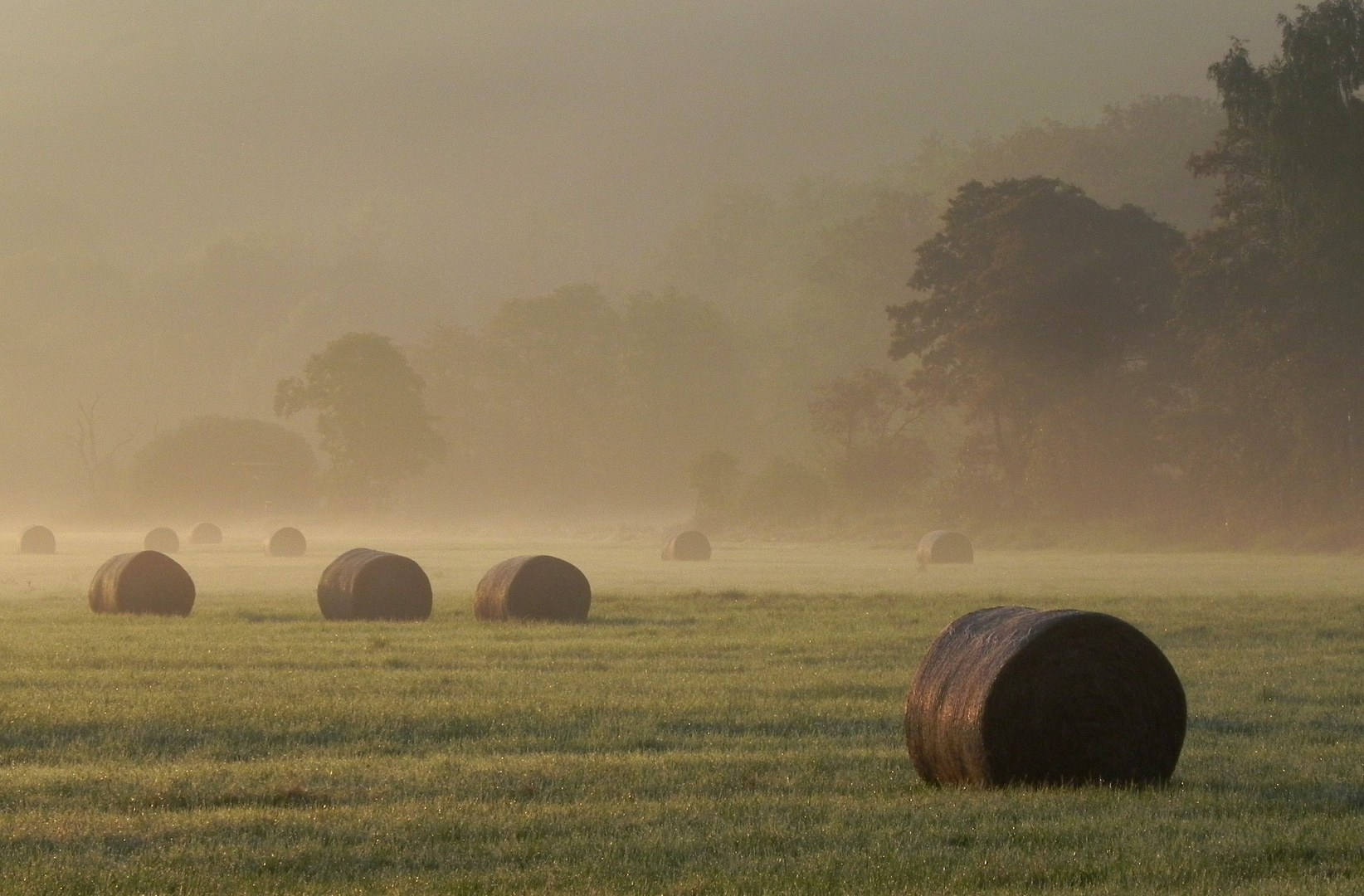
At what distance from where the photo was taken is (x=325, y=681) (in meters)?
15.6

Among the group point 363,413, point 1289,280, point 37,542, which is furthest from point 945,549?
point 363,413

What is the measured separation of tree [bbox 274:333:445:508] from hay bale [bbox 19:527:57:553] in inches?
1507

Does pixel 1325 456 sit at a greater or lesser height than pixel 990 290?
lesser

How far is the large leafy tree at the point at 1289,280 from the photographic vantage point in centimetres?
5384

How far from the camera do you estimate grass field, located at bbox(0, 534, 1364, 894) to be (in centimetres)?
794

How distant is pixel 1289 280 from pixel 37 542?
41.8 metres

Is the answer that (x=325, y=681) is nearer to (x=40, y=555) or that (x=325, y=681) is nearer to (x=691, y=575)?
(x=691, y=575)

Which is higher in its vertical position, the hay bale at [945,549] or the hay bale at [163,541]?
the hay bale at [163,541]

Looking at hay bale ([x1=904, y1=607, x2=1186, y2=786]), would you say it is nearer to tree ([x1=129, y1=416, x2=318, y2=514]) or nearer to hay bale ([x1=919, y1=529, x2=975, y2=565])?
hay bale ([x1=919, y1=529, x2=975, y2=565])

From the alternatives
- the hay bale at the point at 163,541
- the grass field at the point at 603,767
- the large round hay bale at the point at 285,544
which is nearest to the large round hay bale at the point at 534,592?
the grass field at the point at 603,767

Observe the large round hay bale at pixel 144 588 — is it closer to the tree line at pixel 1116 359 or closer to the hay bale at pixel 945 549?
the hay bale at pixel 945 549

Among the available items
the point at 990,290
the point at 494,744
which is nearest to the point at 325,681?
the point at 494,744

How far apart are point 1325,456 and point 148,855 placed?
52.5 meters

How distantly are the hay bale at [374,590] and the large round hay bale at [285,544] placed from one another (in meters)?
30.6
